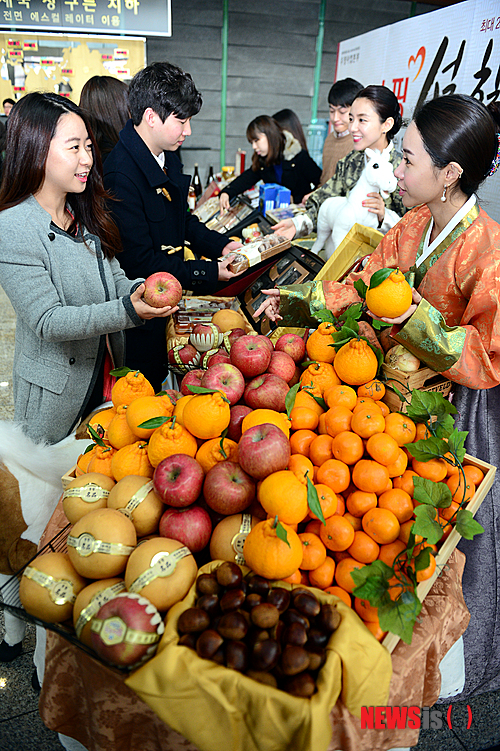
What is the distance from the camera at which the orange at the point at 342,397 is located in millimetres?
1274

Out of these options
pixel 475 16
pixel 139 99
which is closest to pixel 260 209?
pixel 139 99

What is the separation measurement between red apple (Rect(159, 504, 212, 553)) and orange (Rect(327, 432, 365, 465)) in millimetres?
356

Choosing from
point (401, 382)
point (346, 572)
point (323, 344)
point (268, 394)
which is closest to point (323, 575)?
point (346, 572)

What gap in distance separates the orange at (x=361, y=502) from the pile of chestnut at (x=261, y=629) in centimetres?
A: 24

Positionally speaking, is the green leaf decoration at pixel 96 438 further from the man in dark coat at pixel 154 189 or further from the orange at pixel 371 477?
the man in dark coat at pixel 154 189

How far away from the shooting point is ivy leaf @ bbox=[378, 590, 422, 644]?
864 millimetres

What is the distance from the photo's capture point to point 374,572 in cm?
94

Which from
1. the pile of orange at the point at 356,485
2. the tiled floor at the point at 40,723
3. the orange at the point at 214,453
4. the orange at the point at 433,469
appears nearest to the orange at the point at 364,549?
the pile of orange at the point at 356,485

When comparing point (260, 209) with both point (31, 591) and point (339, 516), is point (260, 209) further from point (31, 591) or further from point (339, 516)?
point (31, 591)

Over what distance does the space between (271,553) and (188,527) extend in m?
0.20

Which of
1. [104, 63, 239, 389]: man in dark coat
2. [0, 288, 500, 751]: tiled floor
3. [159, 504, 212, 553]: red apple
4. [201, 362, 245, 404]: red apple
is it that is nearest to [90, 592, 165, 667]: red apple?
[159, 504, 212, 553]: red apple

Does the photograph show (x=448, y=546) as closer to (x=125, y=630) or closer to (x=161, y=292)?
(x=125, y=630)

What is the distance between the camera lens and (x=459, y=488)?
115cm

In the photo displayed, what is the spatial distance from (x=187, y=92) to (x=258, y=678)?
6.96 ft
